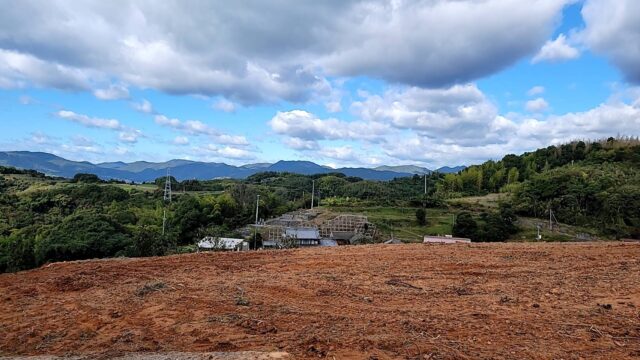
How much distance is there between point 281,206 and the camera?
6206cm

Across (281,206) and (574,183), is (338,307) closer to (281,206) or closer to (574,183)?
(574,183)

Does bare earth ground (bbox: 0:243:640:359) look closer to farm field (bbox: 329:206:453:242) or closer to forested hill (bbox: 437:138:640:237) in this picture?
farm field (bbox: 329:206:453:242)

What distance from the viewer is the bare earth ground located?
17.0 feet

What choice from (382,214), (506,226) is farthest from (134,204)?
(506,226)

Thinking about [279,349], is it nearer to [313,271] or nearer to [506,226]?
[313,271]

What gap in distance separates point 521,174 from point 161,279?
7116 centimetres

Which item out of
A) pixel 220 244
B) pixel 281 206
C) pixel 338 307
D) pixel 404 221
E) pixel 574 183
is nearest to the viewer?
pixel 338 307

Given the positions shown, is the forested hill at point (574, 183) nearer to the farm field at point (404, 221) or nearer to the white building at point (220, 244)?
the farm field at point (404, 221)

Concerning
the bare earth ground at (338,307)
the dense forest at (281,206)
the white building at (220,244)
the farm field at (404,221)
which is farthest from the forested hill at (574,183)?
the bare earth ground at (338,307)

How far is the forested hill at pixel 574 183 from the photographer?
42438mm

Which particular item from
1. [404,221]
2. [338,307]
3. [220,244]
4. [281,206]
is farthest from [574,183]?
[338,307]

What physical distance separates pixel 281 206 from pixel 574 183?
34727mm

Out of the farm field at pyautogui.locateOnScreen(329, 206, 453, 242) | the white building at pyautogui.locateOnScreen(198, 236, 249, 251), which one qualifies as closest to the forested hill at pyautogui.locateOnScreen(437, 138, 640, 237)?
the farm field at pyautogui.locateOnScreen(329, 206, 453, 242)

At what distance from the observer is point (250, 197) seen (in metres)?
62.1
